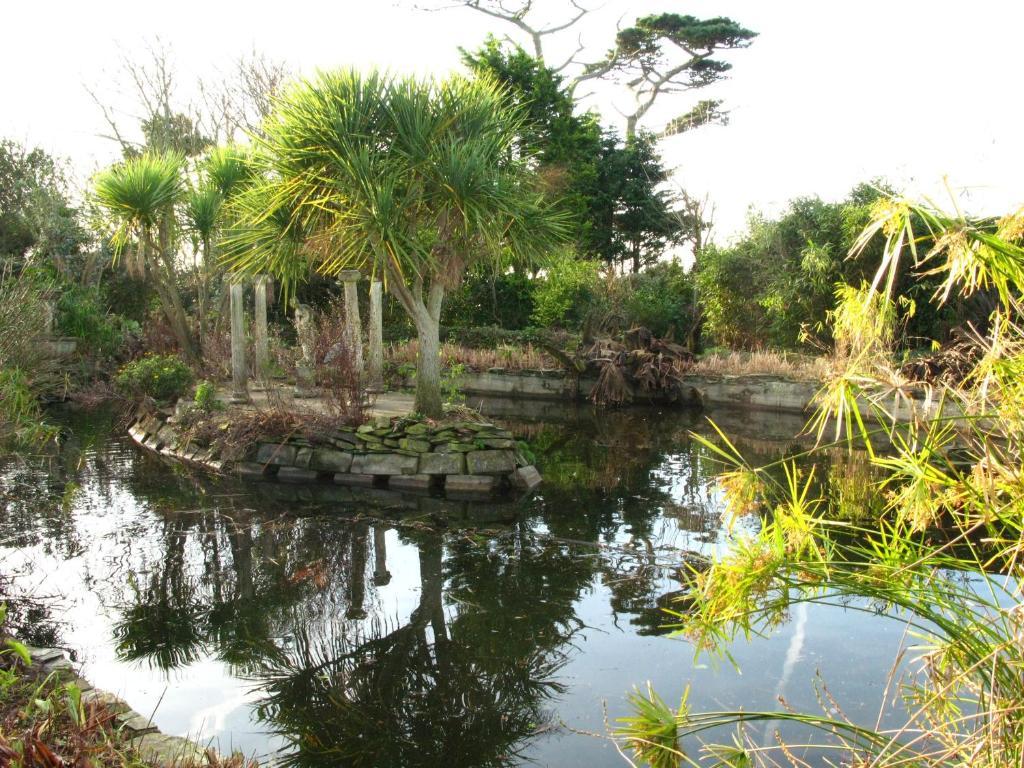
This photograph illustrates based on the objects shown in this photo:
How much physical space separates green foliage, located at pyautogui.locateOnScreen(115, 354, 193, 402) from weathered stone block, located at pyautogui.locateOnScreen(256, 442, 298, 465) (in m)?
4.20

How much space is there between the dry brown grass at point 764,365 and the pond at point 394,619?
28.1ft

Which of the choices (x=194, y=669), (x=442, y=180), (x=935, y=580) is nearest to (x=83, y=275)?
(x=442, y=180)

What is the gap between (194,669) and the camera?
521cm

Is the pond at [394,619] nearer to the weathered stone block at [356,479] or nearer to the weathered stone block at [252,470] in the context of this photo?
the weathered stone block at [356,479]

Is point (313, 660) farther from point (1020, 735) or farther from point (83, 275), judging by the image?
point (83, 275)

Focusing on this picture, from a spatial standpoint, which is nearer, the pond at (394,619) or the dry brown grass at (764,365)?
the pond at (394,619)

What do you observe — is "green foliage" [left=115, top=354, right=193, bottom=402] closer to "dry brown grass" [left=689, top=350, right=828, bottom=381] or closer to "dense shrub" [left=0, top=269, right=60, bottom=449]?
"dense shrub" [left=0, top=269, right=60, bottom=449]

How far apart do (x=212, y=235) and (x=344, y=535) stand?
11307mm

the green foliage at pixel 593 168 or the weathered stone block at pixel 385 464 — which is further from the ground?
the green foliage at pixel 593 168

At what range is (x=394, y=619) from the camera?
6.05 metres

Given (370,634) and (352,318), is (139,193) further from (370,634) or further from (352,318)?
(370,634)

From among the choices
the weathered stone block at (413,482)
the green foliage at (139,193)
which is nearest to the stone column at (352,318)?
the weathered stone block at (413,482)

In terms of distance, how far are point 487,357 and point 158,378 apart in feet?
27.4

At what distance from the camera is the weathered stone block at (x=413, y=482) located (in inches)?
401
